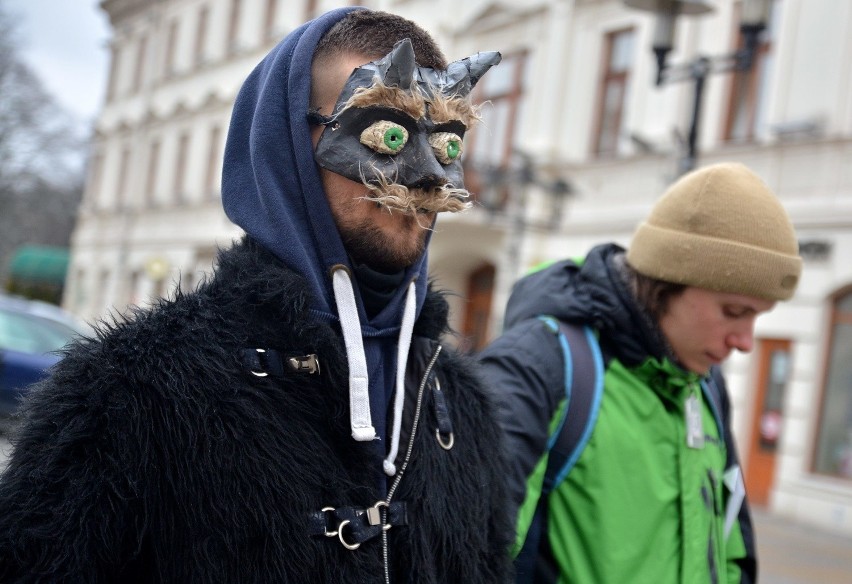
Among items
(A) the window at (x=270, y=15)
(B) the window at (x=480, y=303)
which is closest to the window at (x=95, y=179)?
(A) the window at (x=270, y=15)

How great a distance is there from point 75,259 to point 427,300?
3407 cm

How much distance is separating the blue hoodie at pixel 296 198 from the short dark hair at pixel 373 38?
18mm

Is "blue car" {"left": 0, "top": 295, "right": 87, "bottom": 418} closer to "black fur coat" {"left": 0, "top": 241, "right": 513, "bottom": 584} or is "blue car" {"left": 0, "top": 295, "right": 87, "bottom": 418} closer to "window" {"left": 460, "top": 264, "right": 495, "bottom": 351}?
"black fur coat" {"left": 0, "top": 241, "right": 513, "bottom": 584}

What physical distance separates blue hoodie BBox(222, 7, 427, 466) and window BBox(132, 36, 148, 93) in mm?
31926

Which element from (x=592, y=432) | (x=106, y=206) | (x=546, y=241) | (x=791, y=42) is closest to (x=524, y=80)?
(x=546, y=241)

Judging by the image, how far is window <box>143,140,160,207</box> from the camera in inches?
1180

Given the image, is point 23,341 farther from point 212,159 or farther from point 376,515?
point 212,159

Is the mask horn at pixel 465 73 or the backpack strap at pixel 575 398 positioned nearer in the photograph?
the mask horn at pixel 465 73

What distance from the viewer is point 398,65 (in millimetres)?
1600

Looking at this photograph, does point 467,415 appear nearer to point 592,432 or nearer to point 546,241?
point 592,432

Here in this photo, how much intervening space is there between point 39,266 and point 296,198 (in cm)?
3730

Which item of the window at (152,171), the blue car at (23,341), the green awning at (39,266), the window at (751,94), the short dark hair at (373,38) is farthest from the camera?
the green awning at (39,266)

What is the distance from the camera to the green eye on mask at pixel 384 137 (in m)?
1.60

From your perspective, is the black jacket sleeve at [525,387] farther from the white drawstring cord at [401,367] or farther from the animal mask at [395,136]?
the animal mask at [395,136]
